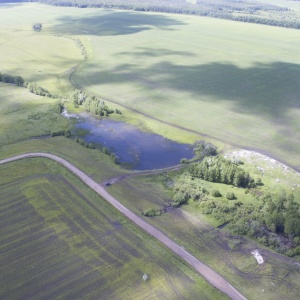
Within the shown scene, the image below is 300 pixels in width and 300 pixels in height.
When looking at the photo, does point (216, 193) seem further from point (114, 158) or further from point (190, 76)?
point (190, 76)

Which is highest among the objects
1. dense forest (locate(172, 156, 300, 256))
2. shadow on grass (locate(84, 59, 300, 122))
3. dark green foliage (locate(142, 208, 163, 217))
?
shadow on grass (locate(84, 59, 300, 122))

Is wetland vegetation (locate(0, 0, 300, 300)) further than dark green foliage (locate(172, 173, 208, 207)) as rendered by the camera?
No

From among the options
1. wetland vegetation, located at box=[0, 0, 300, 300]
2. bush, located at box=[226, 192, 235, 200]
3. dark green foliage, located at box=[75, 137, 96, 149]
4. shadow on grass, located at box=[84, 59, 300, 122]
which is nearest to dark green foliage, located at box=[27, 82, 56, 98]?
wetland vegetation, located at box=[0, 0, 300, 300]

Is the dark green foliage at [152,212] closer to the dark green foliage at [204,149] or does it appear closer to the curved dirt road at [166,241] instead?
the curved dirt road at [166,241]

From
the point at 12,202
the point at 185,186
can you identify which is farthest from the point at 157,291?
the point at 12,202

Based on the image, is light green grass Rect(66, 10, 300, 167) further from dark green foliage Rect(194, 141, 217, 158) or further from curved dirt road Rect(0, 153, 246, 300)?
curved dirt road Rect(0, 153, 246, 300)

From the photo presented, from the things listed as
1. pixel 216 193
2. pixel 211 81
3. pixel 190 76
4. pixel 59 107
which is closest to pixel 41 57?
pixel 59 107
